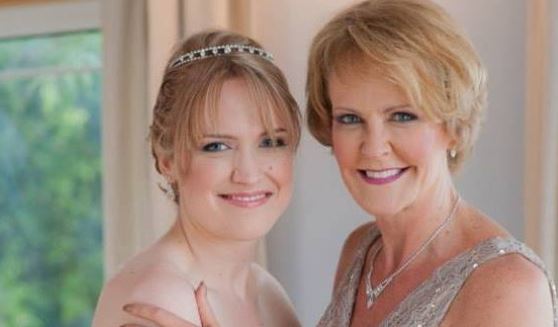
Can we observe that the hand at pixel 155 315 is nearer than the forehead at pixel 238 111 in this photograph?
Yes

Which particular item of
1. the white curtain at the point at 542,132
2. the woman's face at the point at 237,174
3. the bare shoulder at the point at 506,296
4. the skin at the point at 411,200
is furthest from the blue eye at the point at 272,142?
the white curtain at the point at 542,132

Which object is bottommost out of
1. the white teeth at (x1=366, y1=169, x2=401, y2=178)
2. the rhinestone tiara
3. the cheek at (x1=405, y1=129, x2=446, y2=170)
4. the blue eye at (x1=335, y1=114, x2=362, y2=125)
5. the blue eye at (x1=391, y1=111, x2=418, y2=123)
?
the white teeth at (x1=366, y1=169, x2=401, y2=178)

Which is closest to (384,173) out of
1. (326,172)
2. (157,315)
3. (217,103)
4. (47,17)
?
(217,103)

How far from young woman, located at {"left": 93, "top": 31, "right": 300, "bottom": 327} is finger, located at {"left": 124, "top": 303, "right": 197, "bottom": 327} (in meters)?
0.04

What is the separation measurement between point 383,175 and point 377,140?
2.6 inches

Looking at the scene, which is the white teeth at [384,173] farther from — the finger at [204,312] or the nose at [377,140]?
the finger at [204,312]

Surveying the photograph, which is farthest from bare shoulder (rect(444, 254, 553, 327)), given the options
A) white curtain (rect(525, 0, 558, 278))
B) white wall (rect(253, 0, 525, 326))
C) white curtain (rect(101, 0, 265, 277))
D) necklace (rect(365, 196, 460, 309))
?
white curtain (rect(101, 0, 265, 277))

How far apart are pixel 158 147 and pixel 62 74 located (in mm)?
2102

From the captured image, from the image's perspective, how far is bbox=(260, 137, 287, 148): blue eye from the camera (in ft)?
5.88

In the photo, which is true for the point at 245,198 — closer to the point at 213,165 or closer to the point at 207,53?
the point at 213,165

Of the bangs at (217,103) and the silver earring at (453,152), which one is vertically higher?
the bangs at (217,103)

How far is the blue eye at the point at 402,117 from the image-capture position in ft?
5.40

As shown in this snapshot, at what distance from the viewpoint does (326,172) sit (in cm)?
312

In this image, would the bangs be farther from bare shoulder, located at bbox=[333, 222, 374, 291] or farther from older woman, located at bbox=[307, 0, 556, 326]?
bare shoulder, located at bbox=[333, 222, 374, 291]
